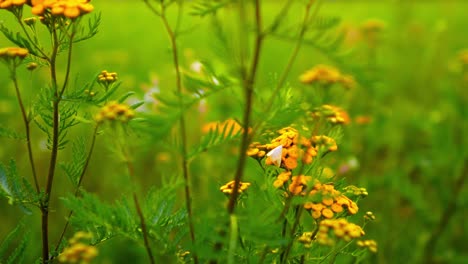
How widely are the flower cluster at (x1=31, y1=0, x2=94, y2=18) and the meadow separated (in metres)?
0.03

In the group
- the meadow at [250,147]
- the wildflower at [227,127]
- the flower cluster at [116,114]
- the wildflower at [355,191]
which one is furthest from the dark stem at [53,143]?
the wildflower at [355,191]

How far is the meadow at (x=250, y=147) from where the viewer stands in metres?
0.88

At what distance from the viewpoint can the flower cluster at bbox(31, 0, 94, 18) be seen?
0.94 meters

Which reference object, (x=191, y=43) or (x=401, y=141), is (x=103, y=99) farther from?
(x=191, y=43)

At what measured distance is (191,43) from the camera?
6883 mm

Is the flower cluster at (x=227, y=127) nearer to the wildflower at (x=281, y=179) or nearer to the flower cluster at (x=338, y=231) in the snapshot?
the wildflower at (x=281, y=179)

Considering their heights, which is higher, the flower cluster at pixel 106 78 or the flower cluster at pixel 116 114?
the flower cluster at pixel 116 114

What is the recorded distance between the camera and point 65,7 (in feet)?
3.12

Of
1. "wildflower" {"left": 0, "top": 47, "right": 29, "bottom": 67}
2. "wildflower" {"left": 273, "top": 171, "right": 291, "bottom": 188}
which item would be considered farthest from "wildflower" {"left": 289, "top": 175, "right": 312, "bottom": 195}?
"wildflower" {"left": 0, "top": 47, "right": 29, "bottom": 67}

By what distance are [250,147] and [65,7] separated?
0.43 metres

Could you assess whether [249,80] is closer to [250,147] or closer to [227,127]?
[250,147]

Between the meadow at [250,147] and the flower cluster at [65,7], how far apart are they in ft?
0.11

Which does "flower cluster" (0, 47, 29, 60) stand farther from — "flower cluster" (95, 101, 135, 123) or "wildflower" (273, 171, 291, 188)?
"wildflower" (273, 171, 291, 188)

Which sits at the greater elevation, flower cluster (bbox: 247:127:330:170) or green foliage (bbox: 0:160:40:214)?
flower cluster (bbox: 247:127:330:170)
